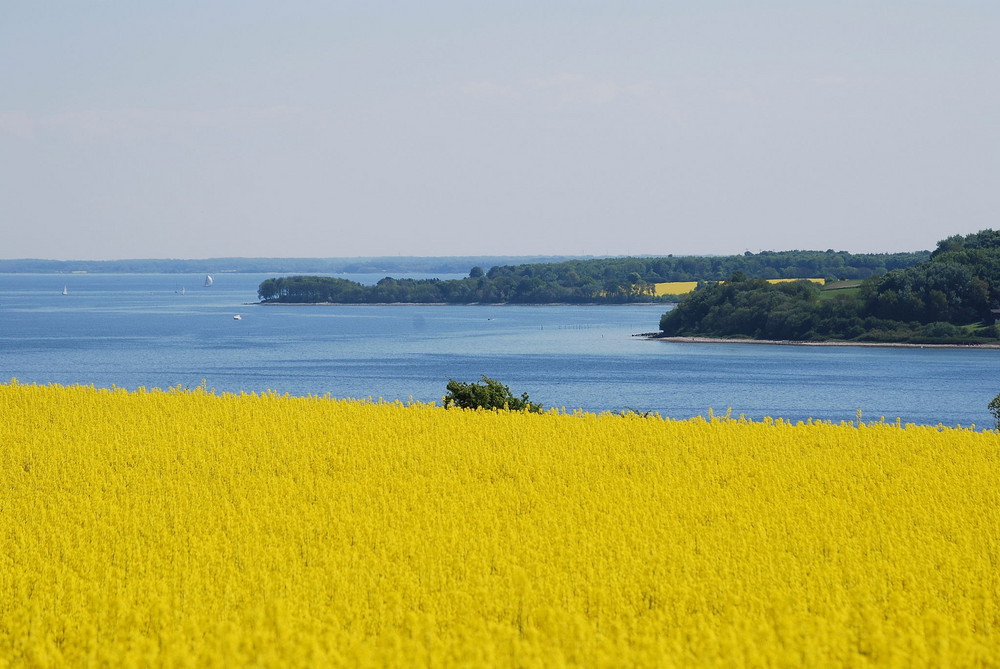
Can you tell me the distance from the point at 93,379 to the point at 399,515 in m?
98.9

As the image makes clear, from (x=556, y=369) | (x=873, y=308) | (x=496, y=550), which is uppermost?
(x=496, y=550)

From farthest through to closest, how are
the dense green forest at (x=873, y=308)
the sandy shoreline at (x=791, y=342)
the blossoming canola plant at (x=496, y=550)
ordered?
the dense green forest at (x=873, y=308) < the sandy shoreline at (x=791, y=342) < the blossoming canola plant at (x=496, y=550)

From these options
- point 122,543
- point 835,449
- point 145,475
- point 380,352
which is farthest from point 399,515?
point 380,352

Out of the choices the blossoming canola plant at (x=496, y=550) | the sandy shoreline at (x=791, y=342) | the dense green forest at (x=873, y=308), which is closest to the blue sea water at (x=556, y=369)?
the sandy shoreline at (x=791, y=342)

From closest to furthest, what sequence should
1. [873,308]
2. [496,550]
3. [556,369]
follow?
[496,550]
[556,369]
[873,308]

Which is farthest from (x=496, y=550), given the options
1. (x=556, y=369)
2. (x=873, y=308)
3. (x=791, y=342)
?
(x=873, y=308)

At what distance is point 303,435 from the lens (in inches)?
748

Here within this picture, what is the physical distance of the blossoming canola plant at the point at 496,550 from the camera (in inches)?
320

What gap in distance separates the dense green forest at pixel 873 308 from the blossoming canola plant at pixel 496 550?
161 m

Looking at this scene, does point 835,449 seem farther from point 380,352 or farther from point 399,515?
point 380,352

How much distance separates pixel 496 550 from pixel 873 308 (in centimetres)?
17682

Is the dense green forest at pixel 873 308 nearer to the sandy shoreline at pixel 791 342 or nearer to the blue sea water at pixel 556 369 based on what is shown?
the sandy shoreline at pixel 791 342

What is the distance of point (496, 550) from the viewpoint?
413 inches

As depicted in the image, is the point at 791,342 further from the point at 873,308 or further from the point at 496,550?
the point at 496,550
